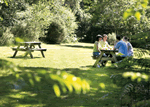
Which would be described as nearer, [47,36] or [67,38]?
[47,36]

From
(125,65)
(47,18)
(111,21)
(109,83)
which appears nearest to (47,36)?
(47,18)

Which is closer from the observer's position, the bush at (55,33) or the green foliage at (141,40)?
the green foliage at (141,40)

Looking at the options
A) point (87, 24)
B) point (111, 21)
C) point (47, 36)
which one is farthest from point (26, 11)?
point (87, 24)

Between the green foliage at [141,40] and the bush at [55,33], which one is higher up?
the green foliage at [141,40]

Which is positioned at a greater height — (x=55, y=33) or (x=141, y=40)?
(x=141, y=40)

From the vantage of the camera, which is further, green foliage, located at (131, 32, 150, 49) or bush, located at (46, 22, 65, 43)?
bush, located at (46, 22, 65, 43)

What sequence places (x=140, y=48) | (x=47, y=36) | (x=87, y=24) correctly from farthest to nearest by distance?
(x=87, y=24)
(x=47, y=36)
(x=140, y=48)

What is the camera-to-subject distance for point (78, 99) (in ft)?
15.3

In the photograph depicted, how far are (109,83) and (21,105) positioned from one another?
273 centimetres

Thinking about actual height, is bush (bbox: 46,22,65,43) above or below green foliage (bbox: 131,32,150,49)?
below

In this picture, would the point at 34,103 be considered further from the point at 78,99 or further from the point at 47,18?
the point at 47,18

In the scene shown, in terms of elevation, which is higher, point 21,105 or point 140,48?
point 140,48

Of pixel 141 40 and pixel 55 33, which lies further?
pixel 55 33

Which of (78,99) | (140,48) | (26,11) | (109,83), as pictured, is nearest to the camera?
(140,48)
